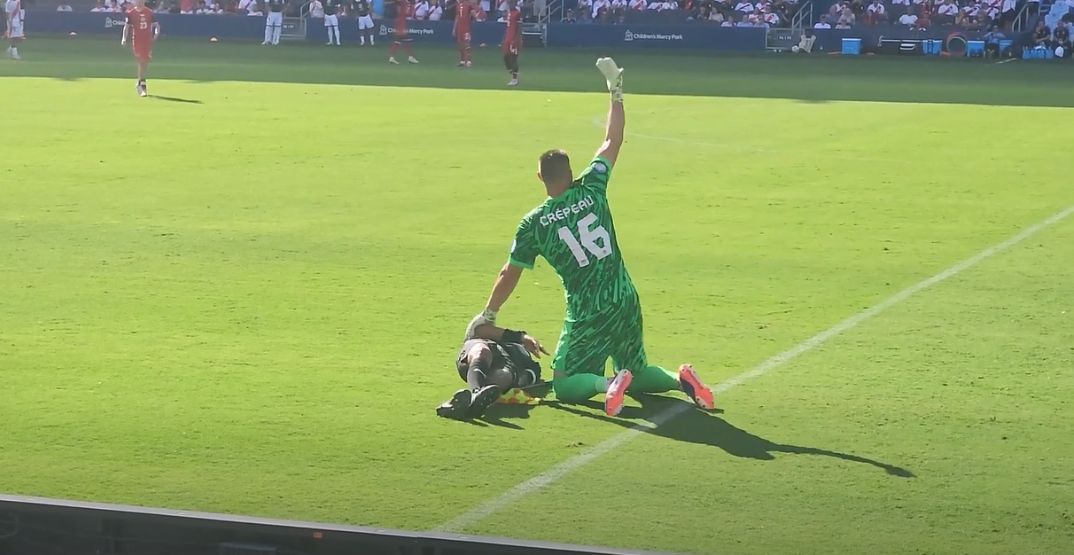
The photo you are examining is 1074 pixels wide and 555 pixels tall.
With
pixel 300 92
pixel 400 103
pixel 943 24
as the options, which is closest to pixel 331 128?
pixel 400 103

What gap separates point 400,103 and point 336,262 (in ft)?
57.9

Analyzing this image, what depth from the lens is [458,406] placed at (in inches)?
406

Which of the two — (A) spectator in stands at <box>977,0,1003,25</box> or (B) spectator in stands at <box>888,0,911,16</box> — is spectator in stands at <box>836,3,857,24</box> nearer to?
(B) spectator in stands at <box>888,0,911,16</box>

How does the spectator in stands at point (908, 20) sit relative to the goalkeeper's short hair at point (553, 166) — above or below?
below

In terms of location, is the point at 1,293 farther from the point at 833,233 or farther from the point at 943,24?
the point at 943,24

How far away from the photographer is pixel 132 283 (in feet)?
48.8

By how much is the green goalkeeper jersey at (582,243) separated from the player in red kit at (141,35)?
25958mm

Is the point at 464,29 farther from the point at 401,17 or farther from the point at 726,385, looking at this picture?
the point at 726,385

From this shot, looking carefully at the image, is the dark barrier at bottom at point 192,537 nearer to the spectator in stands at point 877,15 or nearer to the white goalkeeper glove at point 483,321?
the white goalkeeper glove at point 483,321

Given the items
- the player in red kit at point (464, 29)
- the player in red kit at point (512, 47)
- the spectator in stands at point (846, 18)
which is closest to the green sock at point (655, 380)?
the player in red kit at point (512, 47)

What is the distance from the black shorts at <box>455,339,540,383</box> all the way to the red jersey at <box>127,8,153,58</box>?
85.8 ft

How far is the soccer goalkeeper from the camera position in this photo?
1030 cm

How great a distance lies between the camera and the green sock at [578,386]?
1049 centimetres

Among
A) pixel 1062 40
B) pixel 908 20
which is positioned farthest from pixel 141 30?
pixel 1062 40
